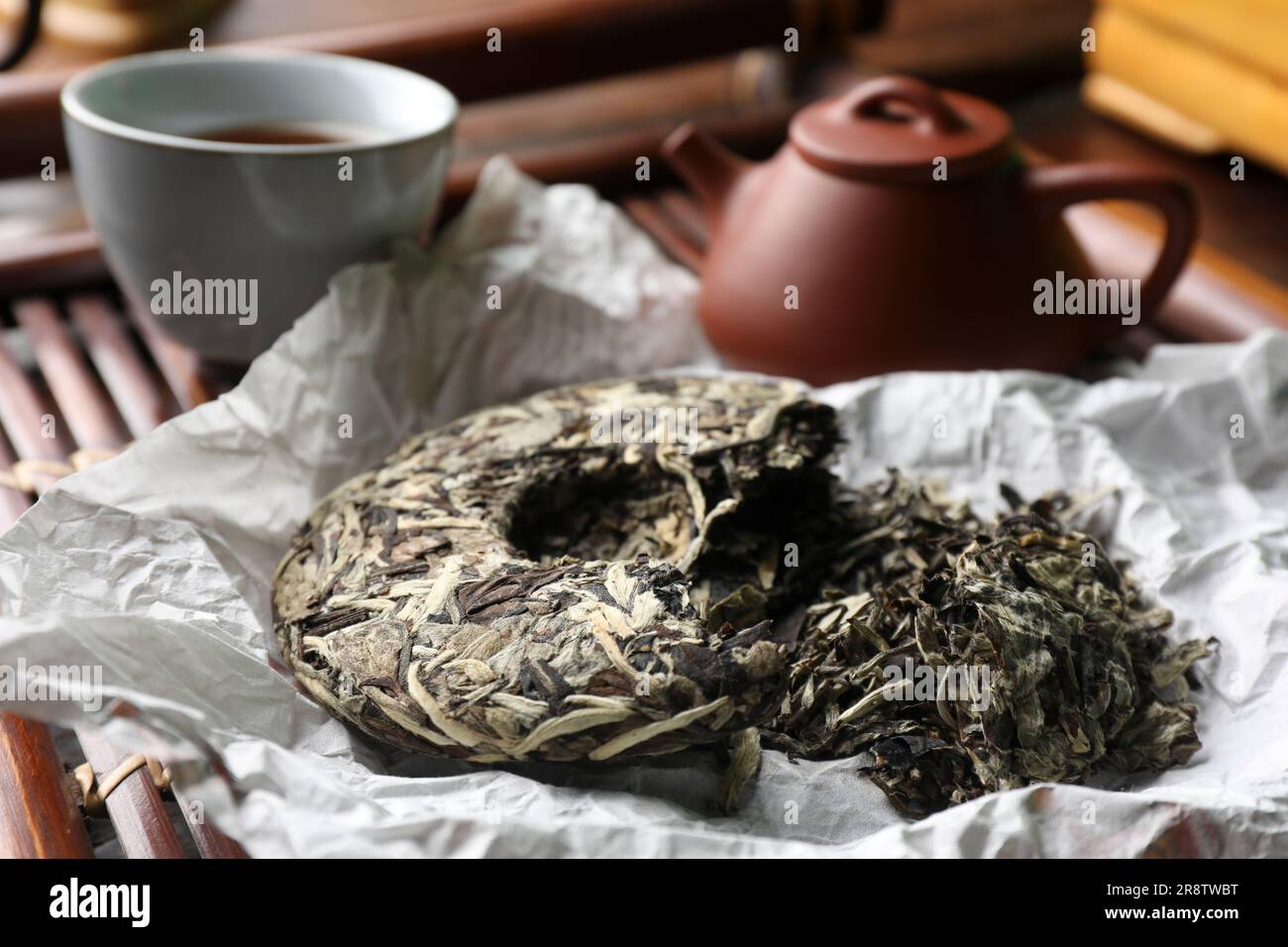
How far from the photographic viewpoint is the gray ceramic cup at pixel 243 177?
0.83 m

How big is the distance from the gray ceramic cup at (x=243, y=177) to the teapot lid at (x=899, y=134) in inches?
9.9

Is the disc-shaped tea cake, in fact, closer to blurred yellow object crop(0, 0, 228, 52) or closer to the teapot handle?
the teapot handle

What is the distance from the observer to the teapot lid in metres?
0.88

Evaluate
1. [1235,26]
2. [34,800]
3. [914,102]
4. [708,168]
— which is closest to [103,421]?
[34,800]

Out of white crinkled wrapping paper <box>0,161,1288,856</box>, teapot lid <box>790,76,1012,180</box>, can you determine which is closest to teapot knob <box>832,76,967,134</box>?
teapot lid <box>790,76,1012,180</box>

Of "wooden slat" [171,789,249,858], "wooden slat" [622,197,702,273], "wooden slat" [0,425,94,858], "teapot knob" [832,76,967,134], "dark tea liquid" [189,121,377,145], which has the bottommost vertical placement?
"wooden slat" [171,789,249,858]

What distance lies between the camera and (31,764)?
24.0 inches

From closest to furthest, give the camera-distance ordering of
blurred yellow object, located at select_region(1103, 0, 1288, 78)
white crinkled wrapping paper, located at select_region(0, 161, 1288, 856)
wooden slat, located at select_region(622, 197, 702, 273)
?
white crinkled wrapping paper, located at select_region(0, 161, 1288, 856) → wooden slat, located at select_region(622, 197, 702, 273) → blurred yellow object, located at select_region(1103, 0, 1288, 78)

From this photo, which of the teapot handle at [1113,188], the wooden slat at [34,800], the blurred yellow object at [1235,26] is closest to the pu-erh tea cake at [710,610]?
the wooden slat at [34,800]

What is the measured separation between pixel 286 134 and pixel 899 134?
Answer: 0.41 meters

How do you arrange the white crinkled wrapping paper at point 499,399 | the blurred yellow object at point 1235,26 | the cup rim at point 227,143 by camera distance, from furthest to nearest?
the blurred yellow object at point 1235,26 → the cup rim at point 227,143 → the white crinkled wrapping paper at point 499,399

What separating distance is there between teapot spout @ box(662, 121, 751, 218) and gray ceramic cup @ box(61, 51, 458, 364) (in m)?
0.17

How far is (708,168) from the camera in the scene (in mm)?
983

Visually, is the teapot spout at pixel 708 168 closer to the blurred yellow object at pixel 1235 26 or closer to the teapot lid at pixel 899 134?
the teapot lid at pixel 899 134
